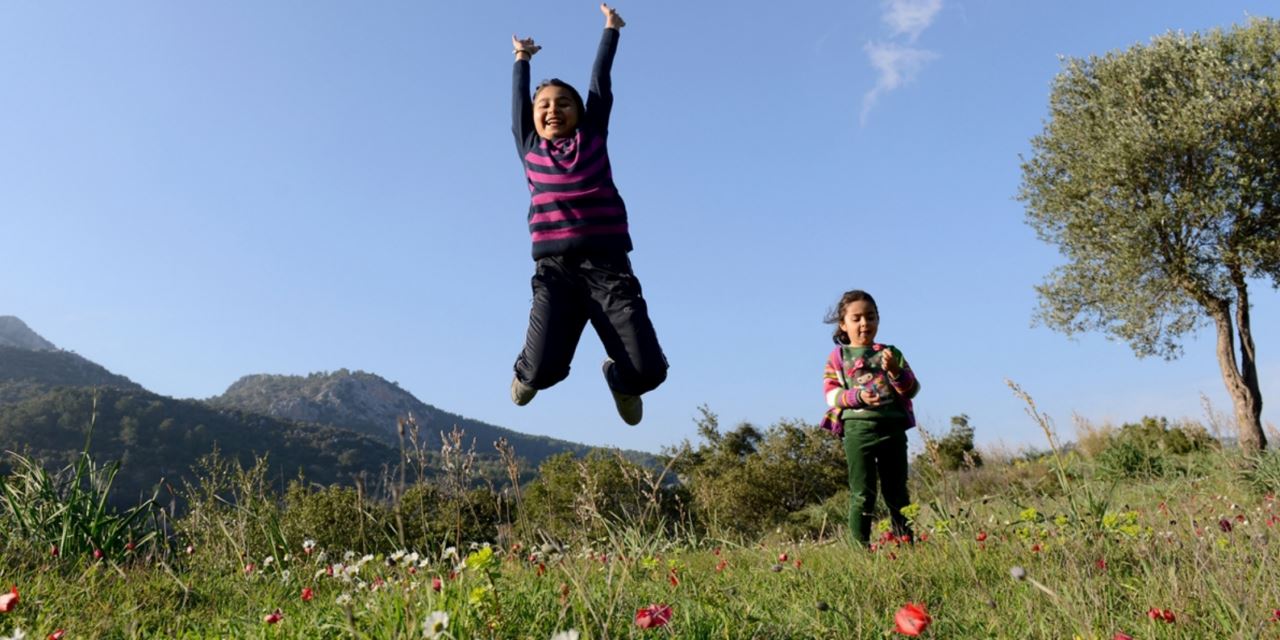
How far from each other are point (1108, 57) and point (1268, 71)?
341 centimetres

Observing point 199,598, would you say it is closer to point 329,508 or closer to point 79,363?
point 329,508

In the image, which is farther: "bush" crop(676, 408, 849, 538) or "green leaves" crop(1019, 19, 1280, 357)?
"bush" crop(676, 408, 849, 538)

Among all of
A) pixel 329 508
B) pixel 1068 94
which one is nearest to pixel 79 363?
pixel 329 508

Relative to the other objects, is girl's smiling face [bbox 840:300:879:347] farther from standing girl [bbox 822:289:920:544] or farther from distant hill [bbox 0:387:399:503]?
distant hill [bbox 0:387:399:503]

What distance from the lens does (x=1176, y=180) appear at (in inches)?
779

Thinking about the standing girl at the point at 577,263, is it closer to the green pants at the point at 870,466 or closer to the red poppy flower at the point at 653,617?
the green pants at the point at 870,466

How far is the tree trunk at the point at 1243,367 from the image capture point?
19.7m

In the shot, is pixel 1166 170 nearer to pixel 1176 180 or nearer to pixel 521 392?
pixel 1176 180

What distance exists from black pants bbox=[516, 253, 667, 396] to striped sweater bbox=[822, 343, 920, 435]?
61.6 inches

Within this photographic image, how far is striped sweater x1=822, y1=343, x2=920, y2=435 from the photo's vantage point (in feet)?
18.1

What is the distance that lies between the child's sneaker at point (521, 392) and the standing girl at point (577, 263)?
0.03 m

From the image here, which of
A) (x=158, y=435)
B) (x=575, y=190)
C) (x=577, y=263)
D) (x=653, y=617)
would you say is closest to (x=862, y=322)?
(x=577, y=263)

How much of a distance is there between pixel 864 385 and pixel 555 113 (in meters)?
2.78

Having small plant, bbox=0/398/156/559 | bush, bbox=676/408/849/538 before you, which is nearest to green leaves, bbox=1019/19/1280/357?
bush, bbox=676/408/849/538
